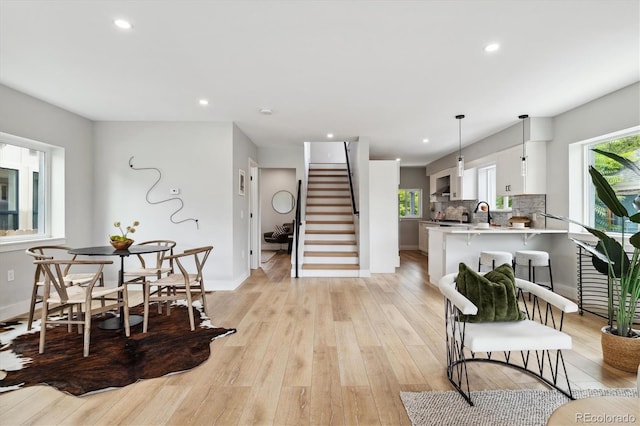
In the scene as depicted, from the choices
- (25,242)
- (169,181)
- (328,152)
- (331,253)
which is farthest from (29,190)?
(328,152)

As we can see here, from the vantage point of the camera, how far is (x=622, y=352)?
7.89 feet

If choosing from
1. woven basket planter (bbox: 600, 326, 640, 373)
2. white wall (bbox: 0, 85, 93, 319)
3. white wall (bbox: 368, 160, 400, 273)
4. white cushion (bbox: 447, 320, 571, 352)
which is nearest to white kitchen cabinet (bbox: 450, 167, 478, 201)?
white wall (bbox: 368, 160, 400, 273)

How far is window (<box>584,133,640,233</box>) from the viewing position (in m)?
3.81

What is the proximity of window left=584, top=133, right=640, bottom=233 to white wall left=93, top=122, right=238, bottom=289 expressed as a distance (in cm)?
469

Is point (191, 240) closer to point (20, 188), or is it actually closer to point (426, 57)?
point (20, 188)

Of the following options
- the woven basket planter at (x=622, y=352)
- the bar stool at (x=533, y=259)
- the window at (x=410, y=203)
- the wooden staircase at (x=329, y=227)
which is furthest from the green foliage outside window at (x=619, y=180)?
the window at (x=410, y=203)

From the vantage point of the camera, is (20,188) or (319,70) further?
(20,188)

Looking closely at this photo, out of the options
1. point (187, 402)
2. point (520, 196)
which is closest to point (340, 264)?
point (520, 196)

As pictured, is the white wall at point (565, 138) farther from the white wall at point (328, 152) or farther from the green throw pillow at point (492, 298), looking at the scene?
the white wall at point (328, 152)

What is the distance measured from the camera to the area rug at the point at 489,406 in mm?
1826

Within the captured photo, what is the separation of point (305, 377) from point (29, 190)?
4147 millimetres

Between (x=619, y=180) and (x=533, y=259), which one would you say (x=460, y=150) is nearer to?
(x=619, y=180)

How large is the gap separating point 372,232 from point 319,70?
144 inches

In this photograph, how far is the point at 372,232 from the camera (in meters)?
6.21
